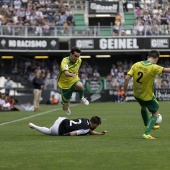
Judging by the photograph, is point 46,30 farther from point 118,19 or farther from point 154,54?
point 154,54

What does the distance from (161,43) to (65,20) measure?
7612 millimetres

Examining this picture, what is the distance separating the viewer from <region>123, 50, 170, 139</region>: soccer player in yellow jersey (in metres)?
13.3

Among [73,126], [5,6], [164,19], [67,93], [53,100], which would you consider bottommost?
[53,100]

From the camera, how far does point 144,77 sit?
13547 millimetres

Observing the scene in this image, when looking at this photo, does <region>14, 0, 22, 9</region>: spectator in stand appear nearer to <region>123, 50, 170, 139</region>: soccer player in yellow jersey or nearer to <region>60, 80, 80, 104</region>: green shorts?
<region>60, 80, 80, 104</region>: green shorts

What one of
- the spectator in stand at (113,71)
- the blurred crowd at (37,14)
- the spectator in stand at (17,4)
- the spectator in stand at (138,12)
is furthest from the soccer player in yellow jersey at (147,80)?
the spectator in stand at (17,4)

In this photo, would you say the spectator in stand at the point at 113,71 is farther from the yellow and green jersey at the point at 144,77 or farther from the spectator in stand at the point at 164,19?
the yellow and green jersey at the point at 144,77

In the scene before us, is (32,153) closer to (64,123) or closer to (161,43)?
(64,123)

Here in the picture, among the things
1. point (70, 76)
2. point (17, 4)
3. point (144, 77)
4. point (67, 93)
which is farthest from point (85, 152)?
point (17, 4)

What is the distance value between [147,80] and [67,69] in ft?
12.8

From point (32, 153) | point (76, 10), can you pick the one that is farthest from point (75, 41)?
point (32, 153)

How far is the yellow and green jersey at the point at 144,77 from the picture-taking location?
13.4 m

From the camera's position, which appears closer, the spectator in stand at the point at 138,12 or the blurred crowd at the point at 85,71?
the blurred crowd at the point at 85,71

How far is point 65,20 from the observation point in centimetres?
4734
